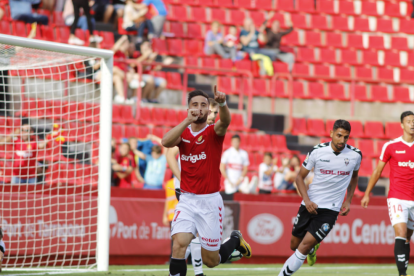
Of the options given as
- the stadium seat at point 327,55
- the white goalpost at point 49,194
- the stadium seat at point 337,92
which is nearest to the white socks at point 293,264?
the white goalpost at point 49,194

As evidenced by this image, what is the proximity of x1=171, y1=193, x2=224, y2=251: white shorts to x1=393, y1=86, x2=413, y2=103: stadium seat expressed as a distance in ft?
43.9

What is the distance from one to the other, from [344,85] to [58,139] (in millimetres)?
9962

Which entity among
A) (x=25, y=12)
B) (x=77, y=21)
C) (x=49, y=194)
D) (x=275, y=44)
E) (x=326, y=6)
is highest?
(x=326, y=6)

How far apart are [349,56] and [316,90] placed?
97.3 inches

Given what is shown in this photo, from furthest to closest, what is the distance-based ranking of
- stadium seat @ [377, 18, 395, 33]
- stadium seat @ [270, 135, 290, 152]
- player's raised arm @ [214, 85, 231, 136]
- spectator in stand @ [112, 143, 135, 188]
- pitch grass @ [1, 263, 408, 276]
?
stadium seat @ [377, 18, 395, 33] → stadium seat @ [270, 135, 290, 152] → spectator in stand @ [112, 143, 135, 188] → pitch grass @ [1, 263, 408, 276] → player's raised arm @ [214, 85, 231, 136]

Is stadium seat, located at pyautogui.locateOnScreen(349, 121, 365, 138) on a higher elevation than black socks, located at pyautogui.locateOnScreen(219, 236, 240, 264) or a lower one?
higher

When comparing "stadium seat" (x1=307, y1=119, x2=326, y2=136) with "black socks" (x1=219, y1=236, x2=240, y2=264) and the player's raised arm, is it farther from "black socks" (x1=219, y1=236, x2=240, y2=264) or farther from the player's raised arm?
the player's raised arm

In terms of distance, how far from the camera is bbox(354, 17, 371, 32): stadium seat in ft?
66.9

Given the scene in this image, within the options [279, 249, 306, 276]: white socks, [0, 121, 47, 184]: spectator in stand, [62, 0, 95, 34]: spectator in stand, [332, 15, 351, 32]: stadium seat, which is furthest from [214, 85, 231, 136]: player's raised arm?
[332, 15, 351, 32]: stadium seat

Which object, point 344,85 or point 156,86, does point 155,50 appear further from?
point 344,85

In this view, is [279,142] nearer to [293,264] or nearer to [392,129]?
[392,129]

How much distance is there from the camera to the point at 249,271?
9961 mm

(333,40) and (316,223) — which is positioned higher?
(333,40)

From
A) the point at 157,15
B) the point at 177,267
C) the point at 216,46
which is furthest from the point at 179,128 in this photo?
the point at 216,46
